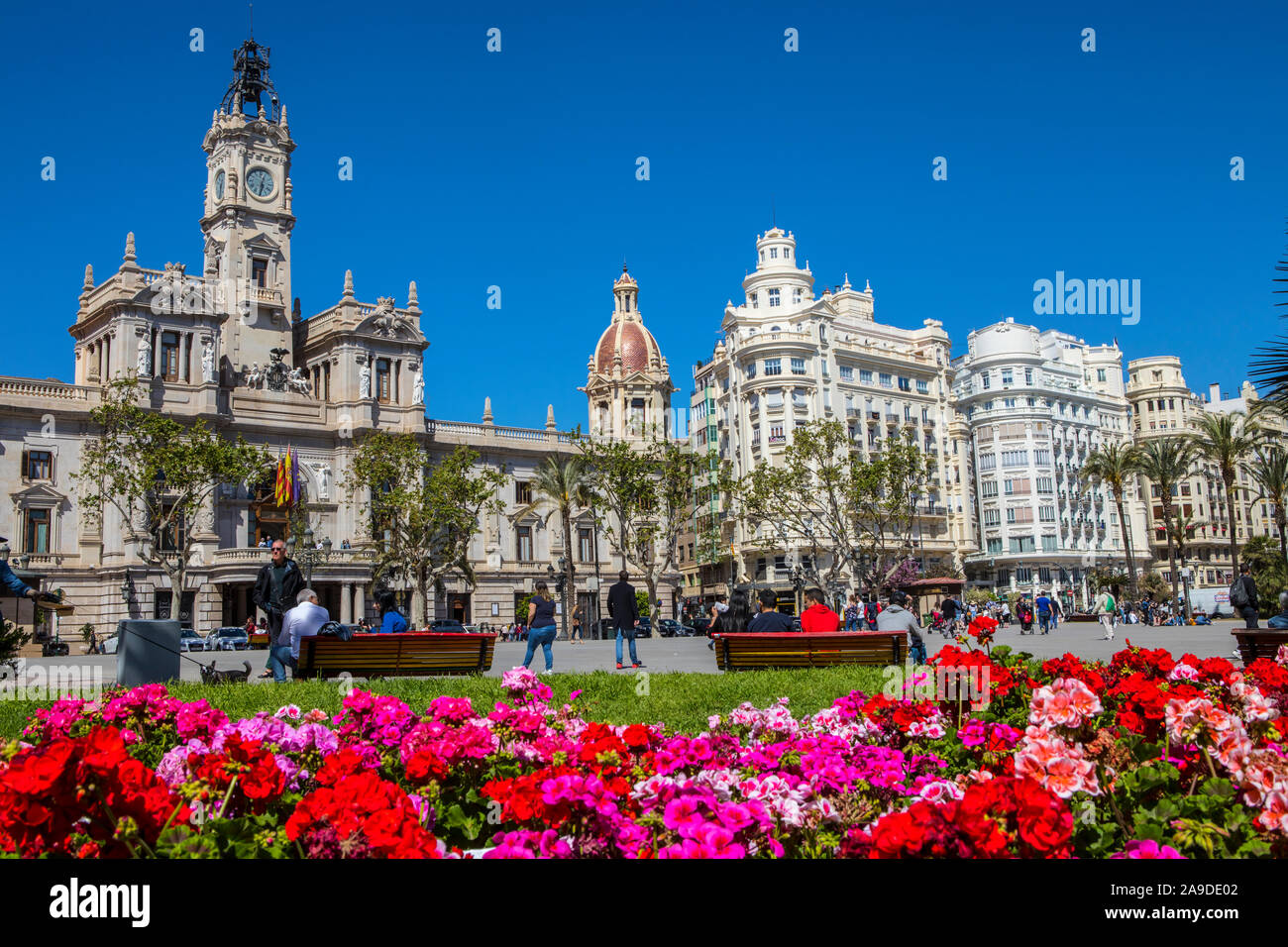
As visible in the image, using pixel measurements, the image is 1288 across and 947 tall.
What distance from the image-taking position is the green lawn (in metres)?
9.77

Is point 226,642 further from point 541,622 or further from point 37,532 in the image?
point 541,622

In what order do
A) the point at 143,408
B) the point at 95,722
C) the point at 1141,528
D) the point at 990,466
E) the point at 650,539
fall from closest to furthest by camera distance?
the point at 95,722
the point at 143,408
the point at 650,539
the point at 990,466
the point at 1141,528

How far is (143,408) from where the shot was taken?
47.2 m

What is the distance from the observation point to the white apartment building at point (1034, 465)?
84938 millimetres

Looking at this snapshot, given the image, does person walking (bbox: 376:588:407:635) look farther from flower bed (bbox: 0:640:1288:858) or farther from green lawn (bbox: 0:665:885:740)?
flower bed (bbox: 0:640:1288:858)

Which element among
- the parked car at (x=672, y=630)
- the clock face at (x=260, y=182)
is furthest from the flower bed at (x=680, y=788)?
the clock face at (x=260, y=182)

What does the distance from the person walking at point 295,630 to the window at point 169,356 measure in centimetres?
3954

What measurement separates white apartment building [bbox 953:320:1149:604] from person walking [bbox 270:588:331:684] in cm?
7583

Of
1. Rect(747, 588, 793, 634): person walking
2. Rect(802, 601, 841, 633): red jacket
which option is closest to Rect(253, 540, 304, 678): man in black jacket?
Rect(747, 588, 793, 634): person walking

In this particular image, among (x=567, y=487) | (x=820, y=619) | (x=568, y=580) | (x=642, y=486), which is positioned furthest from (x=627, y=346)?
(x=820, y=619)
